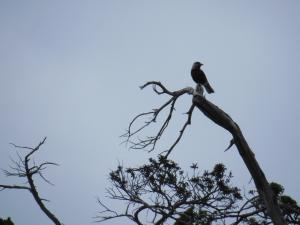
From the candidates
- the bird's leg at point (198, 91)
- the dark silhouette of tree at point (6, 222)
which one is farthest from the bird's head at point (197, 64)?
the dark silhouette of tree at point (6, 222)

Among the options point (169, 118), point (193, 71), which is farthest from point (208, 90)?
point (169, 118)

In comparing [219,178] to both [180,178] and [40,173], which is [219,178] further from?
[40,173]

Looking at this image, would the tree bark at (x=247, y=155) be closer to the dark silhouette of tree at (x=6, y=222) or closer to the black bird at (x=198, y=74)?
the black bird at (x=198, y=74)

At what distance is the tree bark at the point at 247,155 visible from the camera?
8.91 feet

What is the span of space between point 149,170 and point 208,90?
3094mm

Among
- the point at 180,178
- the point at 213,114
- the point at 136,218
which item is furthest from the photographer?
the point at 180,178

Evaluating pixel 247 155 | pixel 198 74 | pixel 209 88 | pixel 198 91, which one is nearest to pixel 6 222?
pixel 198 74

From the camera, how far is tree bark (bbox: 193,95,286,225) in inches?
107

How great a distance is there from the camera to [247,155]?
9.32ft

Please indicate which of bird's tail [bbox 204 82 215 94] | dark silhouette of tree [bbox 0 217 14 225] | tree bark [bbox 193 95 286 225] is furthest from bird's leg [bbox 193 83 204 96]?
dark silhouette of tree [bbox 0 217 14 225]

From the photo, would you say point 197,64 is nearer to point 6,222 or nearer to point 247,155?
point 247,155

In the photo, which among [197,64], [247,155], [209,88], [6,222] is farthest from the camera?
[6,222]

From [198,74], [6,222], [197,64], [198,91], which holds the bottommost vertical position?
[198,91]

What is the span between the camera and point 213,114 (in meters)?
2.94
